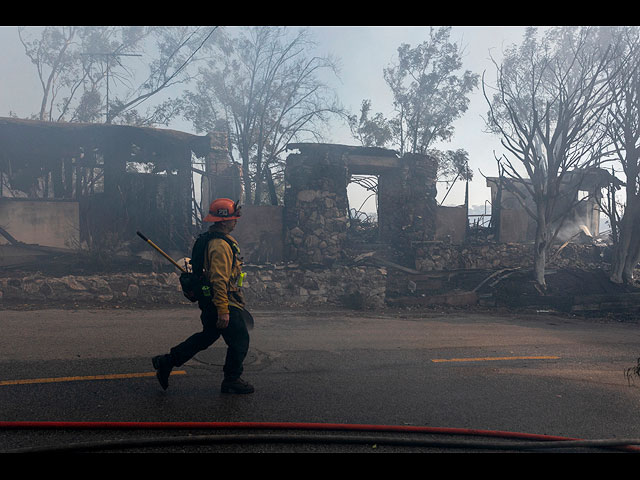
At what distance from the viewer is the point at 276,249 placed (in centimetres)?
1452

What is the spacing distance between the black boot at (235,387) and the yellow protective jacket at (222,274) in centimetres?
70

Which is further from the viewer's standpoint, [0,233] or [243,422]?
[0,233]

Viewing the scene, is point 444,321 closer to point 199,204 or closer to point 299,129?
point 199,204

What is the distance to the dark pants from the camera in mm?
4254

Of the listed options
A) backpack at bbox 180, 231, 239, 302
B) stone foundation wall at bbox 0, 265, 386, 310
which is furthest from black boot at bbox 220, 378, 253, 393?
stone foundation wall at bbox 0, 265, 386, 310

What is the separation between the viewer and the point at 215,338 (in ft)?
14.1

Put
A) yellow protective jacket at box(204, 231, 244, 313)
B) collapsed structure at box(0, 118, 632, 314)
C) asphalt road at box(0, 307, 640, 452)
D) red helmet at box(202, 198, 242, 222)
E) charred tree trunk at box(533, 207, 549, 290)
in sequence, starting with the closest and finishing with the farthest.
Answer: asphalt road at box(0, 307, 640, 452) < yellow protective jacket at box(204, 231, 244, 313) < red helmet at box(202, 198, 242, 222) < collapsed structure at box(0, 118, 632, 314) < charred tree trunk at box(533, 207, 549, 290)

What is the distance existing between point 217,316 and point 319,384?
1.35m

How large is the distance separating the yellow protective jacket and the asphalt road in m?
0.88

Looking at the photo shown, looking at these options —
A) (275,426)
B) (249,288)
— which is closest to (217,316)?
(275,426)

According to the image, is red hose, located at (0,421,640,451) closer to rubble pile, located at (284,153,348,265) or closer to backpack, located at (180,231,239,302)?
backpack, located at (180,231,239,302)

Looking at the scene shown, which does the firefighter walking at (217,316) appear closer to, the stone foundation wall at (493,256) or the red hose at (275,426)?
the red hose at (275,426)
